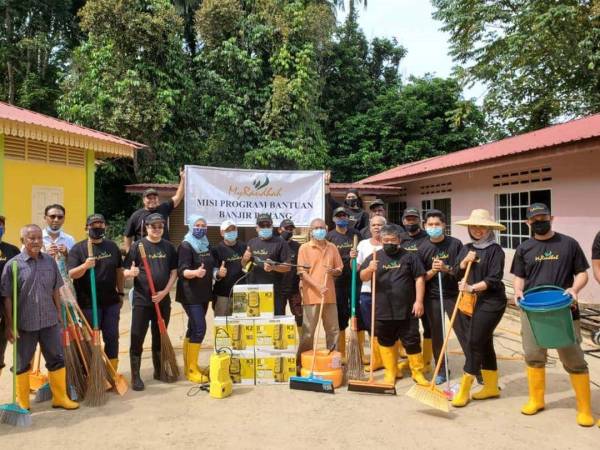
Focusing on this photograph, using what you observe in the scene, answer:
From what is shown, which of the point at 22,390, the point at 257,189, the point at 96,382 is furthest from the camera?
the point at 257,189

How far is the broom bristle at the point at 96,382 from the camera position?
454 centimetres

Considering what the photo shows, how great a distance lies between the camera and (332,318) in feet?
17.8

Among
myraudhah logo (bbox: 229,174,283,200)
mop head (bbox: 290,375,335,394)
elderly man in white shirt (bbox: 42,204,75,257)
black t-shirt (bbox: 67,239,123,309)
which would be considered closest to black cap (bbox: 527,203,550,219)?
mop head (bbox: 290,375,335,394)

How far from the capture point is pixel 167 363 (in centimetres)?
519

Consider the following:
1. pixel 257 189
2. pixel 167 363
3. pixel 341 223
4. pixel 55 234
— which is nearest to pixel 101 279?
pixel 55 234

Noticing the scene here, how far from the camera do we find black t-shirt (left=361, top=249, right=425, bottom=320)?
16.3 feet

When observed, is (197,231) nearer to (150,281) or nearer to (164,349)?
(150,281)

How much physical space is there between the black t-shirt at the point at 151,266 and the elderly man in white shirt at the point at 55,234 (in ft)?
2.28

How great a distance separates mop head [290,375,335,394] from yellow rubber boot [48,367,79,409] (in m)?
2.07

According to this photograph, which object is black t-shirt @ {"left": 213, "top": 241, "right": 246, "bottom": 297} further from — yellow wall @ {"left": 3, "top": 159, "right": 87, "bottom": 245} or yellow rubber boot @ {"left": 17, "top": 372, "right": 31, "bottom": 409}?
yellow wall @ {"left": 3, "top": 159, "right": 87, "bottom": 245}

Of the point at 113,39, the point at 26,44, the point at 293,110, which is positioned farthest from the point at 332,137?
the point at 26,44

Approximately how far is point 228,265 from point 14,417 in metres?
2.54

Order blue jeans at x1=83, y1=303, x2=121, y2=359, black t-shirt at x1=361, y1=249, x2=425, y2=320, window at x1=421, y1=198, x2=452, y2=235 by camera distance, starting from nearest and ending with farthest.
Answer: black t-shirt at x1=361, y1=249, x2=425, y2=320 → blue jeans at x1=83, y1=303, x2=121, y2=359 → window at x1=421, y1=198, x2=452, y2=235

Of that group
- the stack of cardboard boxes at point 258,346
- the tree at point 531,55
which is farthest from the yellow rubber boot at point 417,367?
the tree at point 531,55
